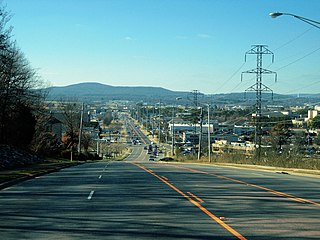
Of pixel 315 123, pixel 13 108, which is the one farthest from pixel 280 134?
pixel 13 108

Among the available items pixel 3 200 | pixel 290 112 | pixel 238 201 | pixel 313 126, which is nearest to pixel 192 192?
pixel 238 201

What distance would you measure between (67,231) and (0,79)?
35039 millimetres

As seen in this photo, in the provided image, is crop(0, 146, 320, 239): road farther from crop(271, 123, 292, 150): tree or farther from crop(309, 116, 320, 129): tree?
crop(271, 123, 292, 150): tree

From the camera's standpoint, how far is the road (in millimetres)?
10008

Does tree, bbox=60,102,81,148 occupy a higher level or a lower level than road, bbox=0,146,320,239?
higher

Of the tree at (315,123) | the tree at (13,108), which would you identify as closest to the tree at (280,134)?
the tree at (315,123)

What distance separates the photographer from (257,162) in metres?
45.9

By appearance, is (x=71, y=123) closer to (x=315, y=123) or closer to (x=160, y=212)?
(x=315, y=123)

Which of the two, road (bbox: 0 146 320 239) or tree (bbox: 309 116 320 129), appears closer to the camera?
road (bbox: 0 146 320 239)

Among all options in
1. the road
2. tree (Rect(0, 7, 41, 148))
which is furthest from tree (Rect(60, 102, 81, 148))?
the road

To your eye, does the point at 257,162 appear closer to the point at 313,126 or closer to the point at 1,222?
the point at 313,126

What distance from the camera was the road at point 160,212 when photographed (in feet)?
32.8

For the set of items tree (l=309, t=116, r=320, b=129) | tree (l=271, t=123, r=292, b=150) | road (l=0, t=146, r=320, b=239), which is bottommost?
road (l=0, t=146, r=320, b=239)

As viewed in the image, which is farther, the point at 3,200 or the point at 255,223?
the point at 3,200
